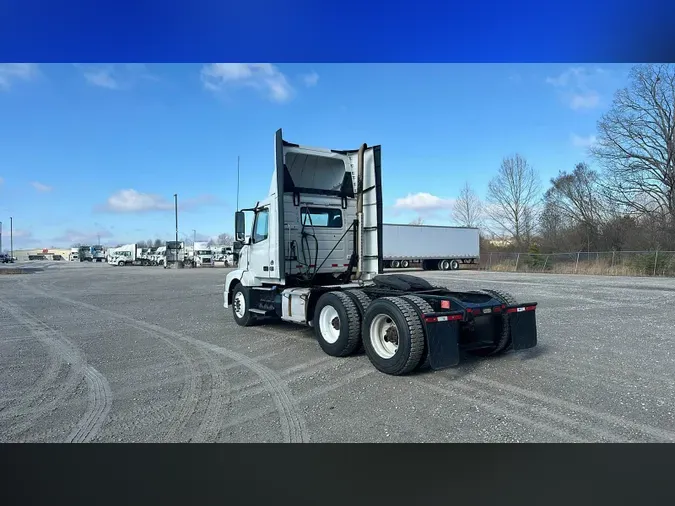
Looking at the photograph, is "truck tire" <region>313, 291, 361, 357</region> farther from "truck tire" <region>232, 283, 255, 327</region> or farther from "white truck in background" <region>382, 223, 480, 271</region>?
"white truck in background" <region>382, 223, 480, 271</region>

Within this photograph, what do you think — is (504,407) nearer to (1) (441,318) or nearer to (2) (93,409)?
(1) (441,318)

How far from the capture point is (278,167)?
857 cm

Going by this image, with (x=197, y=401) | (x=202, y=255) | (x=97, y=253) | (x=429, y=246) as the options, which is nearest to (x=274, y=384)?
(x=197, y=401)

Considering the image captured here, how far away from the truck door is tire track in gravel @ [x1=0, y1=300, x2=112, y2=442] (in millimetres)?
3642

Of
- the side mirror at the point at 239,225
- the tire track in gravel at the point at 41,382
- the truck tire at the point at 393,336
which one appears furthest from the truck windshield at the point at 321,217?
the tire track in gravel at the point at 41,382

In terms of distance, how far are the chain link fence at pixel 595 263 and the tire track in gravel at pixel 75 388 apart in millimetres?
31749

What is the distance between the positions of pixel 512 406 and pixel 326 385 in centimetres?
220

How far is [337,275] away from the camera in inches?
387

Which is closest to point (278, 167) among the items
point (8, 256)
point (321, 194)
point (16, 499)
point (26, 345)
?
point (321, 194)

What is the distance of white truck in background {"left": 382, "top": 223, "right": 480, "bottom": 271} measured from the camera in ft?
127

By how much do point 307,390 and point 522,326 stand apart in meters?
3.39

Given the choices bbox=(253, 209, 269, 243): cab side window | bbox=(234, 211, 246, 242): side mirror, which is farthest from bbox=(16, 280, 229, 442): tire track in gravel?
bbox=(234, 211, 246, 242): side mirror

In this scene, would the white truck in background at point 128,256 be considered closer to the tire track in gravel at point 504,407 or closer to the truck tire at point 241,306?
the truck tire at point 241,306

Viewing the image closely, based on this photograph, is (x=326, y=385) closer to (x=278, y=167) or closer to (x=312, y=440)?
(x=312, y=440)
